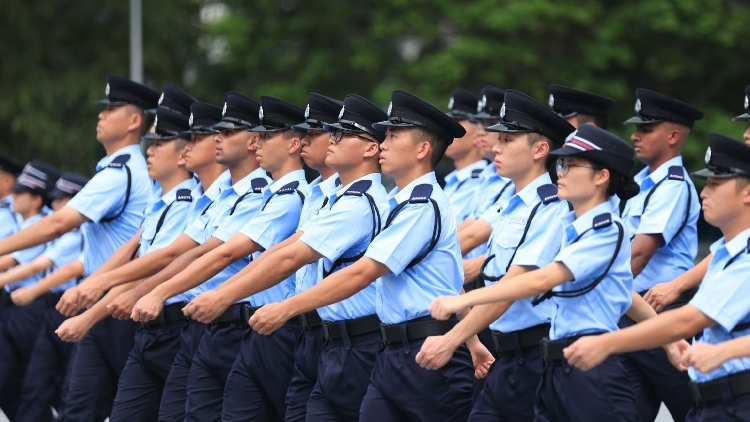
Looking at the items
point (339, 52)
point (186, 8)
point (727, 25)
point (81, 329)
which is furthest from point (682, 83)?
point (81, 329)

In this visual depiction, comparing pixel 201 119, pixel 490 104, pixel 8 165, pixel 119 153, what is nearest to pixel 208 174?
pixel 201 119

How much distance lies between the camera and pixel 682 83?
75.1 ft

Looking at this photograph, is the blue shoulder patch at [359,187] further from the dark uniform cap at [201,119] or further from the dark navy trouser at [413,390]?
the dark uniform cap at [201,119]

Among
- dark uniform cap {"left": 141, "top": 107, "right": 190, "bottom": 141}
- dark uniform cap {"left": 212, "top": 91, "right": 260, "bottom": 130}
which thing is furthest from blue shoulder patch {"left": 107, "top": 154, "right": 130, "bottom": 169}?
dark uniform cap {"left": 212, "top": 91, "right": 260, "bottom": 130}

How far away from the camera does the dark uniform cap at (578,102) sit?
26.0 ft

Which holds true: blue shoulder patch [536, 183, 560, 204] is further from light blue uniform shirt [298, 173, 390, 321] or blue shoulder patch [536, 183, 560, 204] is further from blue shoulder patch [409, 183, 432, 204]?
light blue uniform shirt [298, 173, 390, 321]

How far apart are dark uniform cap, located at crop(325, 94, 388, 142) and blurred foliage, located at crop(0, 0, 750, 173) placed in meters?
14.8

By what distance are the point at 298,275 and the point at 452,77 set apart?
49.4 ft

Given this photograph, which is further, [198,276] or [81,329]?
[81,329]

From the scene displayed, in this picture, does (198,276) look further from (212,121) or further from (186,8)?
(186,8)

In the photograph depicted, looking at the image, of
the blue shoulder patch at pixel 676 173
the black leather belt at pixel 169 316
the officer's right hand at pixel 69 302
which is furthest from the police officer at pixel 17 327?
the blue shoulder patch at pixel 676 173

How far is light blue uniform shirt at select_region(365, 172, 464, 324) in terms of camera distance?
18.9ft

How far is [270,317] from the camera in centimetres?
571

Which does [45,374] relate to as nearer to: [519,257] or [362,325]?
[362,325]
